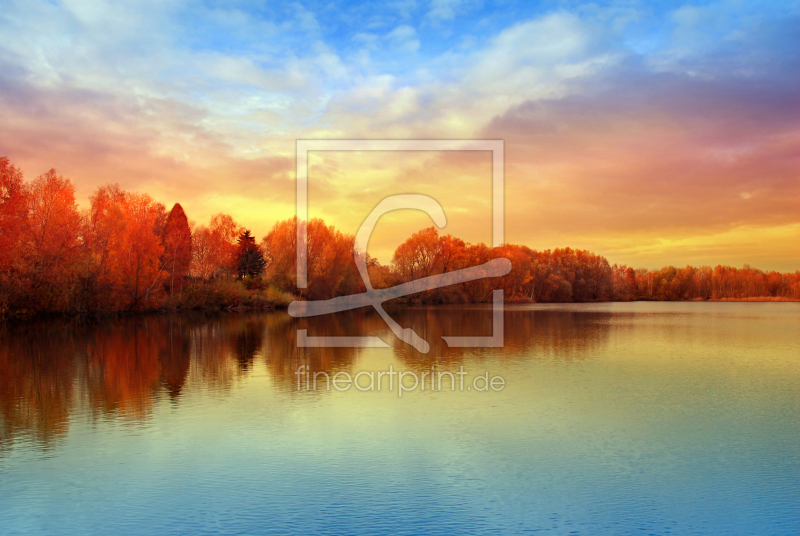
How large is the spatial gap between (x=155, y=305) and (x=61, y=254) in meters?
10.9

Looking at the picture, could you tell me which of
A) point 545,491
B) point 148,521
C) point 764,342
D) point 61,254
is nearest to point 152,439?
point 148,521

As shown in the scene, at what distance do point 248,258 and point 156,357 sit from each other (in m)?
51.5

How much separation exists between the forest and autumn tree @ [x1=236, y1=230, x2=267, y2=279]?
0.13m

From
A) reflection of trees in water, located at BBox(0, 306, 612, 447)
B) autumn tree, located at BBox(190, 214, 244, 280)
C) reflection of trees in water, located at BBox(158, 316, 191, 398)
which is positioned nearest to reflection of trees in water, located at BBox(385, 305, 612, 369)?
reflection of trees in water, located at BBox(0, 306, 612, 447)

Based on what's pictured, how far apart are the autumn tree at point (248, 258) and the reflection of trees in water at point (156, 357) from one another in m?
33.4

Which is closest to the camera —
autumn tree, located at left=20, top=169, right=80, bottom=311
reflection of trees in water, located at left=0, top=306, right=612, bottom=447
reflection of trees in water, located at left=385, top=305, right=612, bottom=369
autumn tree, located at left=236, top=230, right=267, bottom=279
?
reflection of trees in water, located at left=0, top=306, right=612, bottom=447

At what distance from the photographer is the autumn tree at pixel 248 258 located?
7212cm

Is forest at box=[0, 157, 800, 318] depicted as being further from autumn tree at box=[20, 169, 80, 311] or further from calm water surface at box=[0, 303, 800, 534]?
calm water surface at box=[0, 303, 800, 534]

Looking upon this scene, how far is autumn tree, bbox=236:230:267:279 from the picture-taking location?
72125mm

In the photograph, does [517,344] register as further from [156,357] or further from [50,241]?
[50,241]

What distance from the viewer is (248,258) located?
7269cm

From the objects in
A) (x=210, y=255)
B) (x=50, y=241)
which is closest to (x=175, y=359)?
(x=50, y=241)

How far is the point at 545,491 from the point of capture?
327 inches

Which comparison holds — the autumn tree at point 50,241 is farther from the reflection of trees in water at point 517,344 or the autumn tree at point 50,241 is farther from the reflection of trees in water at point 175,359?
the reflection of trees in water at point 517,344
